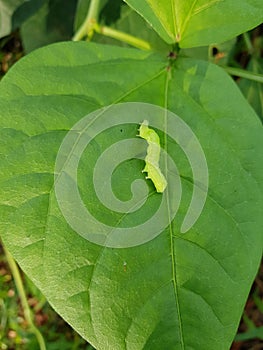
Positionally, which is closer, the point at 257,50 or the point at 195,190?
the point at 195,190

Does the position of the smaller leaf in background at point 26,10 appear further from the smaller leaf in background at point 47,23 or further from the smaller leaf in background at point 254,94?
the smaller leaf in background at point 254,94

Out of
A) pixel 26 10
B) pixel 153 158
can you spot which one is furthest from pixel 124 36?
pixel 153 158

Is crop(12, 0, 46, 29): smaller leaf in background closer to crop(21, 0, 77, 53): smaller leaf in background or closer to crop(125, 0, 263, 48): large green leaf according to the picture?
crop(21, 0, 77, 53): smaller leaf in background

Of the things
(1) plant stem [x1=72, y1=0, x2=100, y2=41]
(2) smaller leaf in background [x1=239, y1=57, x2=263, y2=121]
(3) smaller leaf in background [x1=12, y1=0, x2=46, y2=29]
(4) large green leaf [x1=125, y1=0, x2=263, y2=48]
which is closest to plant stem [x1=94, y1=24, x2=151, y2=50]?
(1) plant stem [x1=72, y1=0, x2=100, y2=41]

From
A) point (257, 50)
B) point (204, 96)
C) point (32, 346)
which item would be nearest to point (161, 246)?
point (204, 96)

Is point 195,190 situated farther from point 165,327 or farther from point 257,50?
point 257,50

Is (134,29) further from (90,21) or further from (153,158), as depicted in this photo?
(153,158)

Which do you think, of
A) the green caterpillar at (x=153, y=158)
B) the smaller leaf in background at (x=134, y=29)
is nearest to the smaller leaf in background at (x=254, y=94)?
the smaller leaf in background at (x=134, y=29)
